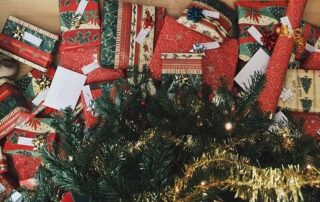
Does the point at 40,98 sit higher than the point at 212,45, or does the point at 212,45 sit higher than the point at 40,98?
the point at 212,45

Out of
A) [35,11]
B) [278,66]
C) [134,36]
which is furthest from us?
[35,11]

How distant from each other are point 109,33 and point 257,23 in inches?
27.5

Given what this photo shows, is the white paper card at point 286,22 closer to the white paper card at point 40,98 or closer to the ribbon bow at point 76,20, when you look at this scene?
the ribbon bow at point 76,20

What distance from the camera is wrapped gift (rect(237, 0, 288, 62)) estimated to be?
5.97ft

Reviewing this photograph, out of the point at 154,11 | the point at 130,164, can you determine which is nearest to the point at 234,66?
the point at 154,11

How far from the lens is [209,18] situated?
1795 millimetres

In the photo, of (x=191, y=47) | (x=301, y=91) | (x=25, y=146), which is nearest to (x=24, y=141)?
(x=25, y=146)

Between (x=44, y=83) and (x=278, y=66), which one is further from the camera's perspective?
(x=44, y=83)

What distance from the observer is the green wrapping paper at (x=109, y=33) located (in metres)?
1.82

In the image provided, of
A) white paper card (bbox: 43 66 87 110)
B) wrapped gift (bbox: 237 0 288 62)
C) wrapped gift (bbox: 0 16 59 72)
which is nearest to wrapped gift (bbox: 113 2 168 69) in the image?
white paper card (bbox: 43 66 87 110)

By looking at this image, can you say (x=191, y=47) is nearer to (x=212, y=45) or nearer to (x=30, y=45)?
(x=212, y=45)

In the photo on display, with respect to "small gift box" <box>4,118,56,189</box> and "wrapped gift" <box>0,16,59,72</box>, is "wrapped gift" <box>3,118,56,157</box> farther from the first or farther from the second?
"wrapped gift" <box>0,16,59,72</box>

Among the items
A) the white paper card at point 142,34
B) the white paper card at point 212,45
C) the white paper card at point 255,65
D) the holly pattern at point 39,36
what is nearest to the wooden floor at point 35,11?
the holly pattern at point 39,36

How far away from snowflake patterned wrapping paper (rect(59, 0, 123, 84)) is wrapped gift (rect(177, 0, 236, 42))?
411mm
